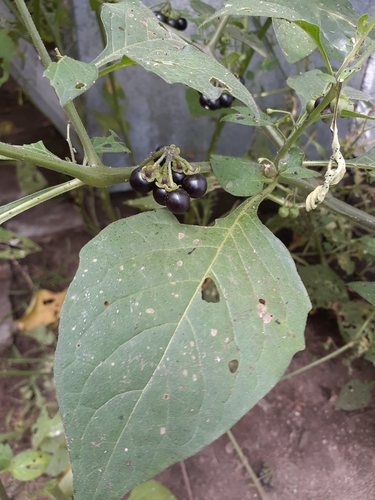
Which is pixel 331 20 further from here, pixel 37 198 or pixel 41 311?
pixel 41 311

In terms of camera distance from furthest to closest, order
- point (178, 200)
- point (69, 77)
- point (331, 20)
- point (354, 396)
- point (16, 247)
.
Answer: point (16, 247) → point (354, 396) → point (331, 20) → point (178, 200) → point (69, 77)

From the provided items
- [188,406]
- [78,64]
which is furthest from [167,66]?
[188,406]

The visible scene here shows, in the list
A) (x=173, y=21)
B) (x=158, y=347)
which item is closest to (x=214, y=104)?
(x=173, y=21)

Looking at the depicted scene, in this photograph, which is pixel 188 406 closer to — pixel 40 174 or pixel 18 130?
pixel 40 174

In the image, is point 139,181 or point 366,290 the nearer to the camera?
point 139,181

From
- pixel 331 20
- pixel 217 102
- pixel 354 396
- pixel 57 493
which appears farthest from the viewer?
pixel 354 396

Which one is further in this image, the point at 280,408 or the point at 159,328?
the point at 280,408

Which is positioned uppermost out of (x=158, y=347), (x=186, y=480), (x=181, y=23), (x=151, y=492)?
(x=181, y=23)
